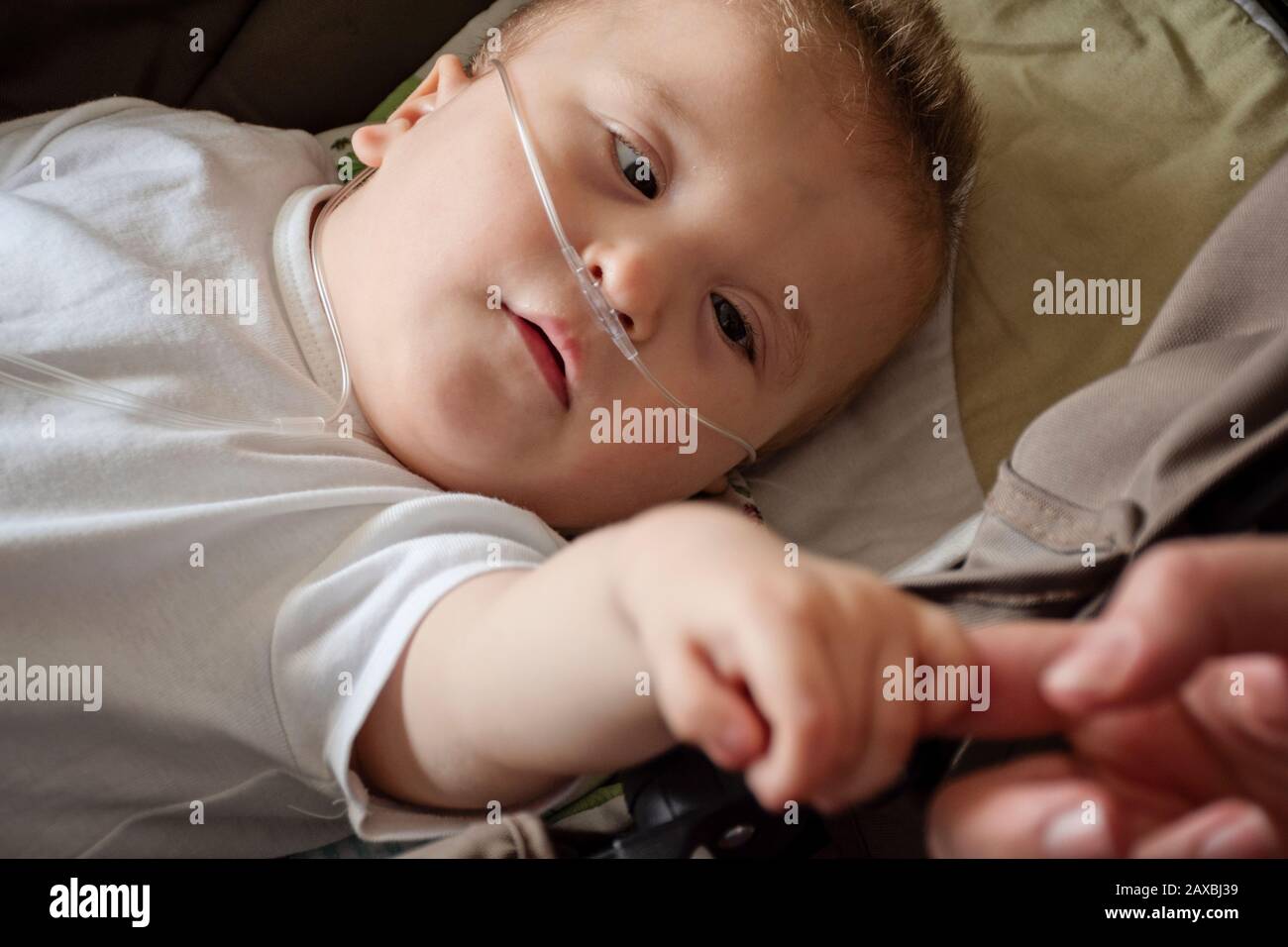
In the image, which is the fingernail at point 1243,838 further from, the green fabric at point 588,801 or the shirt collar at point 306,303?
the shirt collar at point 306,303

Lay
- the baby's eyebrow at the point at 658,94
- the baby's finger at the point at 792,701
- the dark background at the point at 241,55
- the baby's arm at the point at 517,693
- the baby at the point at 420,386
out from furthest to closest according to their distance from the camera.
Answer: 1. the dark background at the point at 241,55
2. the baby's eyebrow at the point at 658,94
3. the baby at the point at 420,386
4. the baby's arm at the point at 517,693
5. the baby's finger at the point at 792,701

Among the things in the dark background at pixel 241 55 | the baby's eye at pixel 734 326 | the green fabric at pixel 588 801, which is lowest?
the green fabric at pixel 588 801

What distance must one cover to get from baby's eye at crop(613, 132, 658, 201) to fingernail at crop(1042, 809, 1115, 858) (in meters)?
0.51

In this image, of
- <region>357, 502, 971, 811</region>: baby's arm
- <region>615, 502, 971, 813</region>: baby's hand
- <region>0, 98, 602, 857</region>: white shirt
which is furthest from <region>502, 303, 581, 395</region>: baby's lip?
<region>615, 502, 971, 813</region>: baby's hand

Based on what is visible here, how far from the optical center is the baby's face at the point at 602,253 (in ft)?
2.67

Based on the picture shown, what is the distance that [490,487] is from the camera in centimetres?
88

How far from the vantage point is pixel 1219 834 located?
1.64 feet

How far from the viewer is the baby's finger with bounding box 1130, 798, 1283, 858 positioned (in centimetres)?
50

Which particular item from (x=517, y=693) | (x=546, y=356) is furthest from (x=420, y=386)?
(x=517, y=693)

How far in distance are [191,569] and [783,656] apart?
0.50 m

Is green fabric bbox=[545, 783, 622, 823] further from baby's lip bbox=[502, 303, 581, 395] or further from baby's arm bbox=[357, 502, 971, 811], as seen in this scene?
baby's lip bbox=[502, 303, 581, 395]

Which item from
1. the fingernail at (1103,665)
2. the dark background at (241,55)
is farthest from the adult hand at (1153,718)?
the dark background at (241,55)
